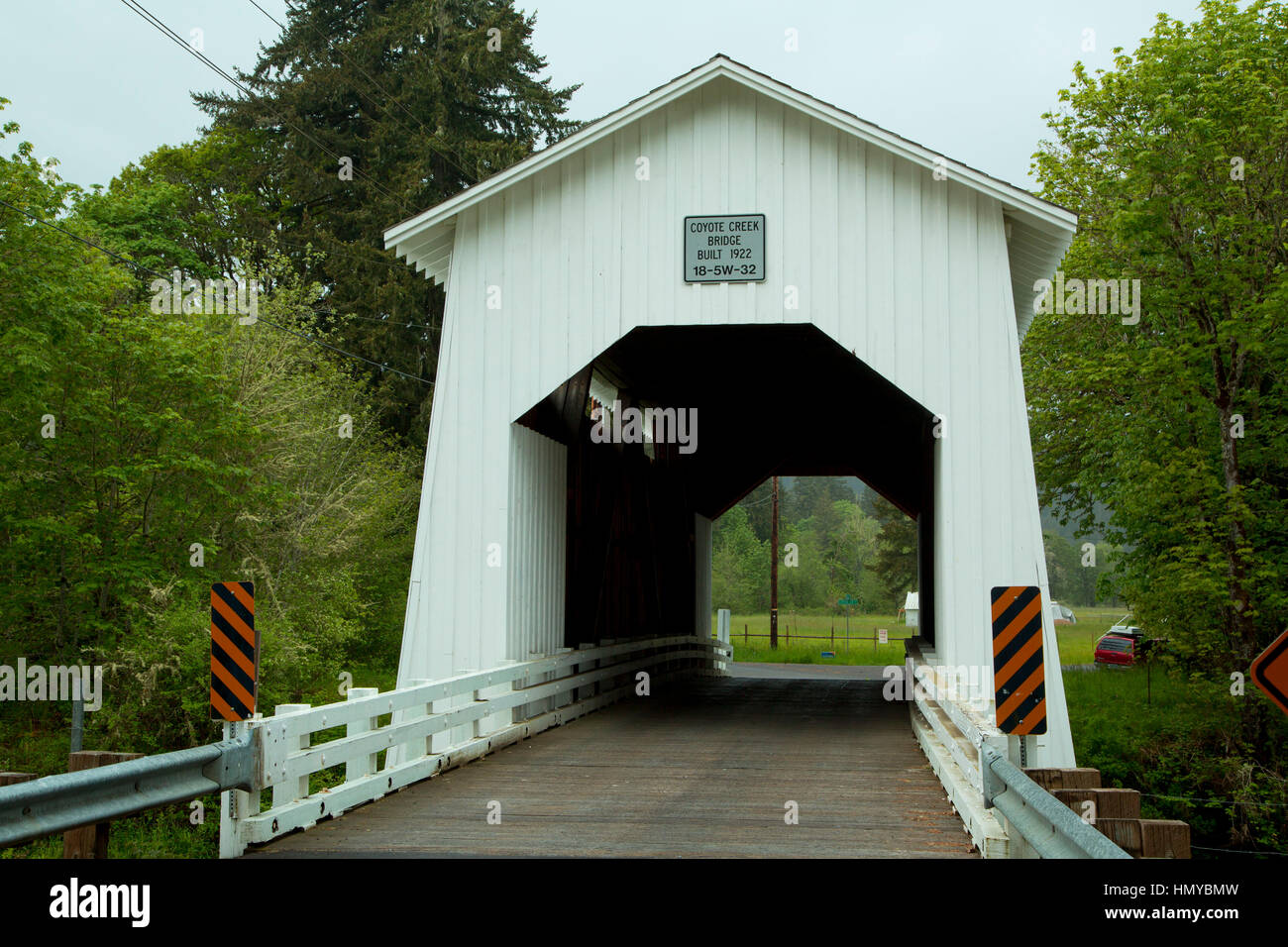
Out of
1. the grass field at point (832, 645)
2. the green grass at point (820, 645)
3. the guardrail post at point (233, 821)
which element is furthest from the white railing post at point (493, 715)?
the green grass at point (820, 645)

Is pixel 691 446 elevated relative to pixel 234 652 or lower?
elevated

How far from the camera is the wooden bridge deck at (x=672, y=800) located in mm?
5957

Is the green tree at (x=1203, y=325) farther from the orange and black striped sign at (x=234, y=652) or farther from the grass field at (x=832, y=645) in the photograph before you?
the grass field at (x=832, y=645)

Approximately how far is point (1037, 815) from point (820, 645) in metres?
37.6

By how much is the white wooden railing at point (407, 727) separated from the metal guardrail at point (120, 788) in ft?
0.50

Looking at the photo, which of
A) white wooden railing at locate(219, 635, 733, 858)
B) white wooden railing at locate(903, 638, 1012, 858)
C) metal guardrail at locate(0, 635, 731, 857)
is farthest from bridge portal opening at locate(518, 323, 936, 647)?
white wooden railing at locate(903, 638, 1012, 858)

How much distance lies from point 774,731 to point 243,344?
1409cm

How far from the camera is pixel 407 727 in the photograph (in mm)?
7789

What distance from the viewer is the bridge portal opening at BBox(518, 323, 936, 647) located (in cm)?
1284

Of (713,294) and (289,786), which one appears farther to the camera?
(713,294)

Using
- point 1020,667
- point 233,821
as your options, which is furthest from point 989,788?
point 233,821

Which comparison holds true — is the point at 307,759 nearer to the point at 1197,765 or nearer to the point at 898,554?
the point at 1197,765

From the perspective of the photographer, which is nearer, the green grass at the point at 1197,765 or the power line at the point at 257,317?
the power line at the point at 257,317
